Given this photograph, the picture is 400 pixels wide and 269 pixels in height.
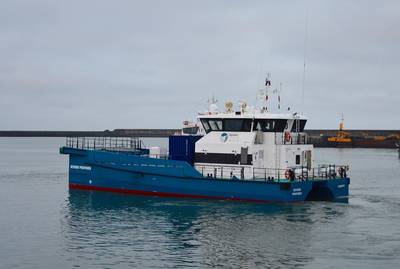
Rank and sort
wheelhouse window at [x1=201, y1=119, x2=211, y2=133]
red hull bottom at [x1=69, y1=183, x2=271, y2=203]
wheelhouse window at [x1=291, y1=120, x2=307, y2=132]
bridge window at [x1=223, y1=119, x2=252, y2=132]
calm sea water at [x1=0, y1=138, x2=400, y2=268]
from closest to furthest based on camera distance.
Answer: calm sea water at [x1=0, y1=138, x2=400, y2=268] < red hull bottom at [x1=69, y1=183, x2=271, y2=203] < bridge window at [x1=223, y1=119, x2=252, y2=132] < wheelhouse window at [x1=291, y1=120, x2=307, y2=132] < wheelhouse window at [x1=201, y1=119, x2=211, y2=133]

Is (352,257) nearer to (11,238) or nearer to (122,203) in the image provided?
(11,238)

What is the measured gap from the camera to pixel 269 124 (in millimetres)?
32125

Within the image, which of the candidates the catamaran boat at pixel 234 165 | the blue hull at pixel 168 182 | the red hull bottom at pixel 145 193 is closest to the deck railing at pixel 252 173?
the catamaran boat at pixel 234 165

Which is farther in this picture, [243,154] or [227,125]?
[227,125]

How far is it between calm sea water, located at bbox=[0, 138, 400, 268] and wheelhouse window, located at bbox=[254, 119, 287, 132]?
13.3 feet

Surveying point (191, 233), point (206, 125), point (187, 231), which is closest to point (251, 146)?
point (206, 125)

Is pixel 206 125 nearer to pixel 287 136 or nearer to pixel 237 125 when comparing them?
pixel 237 125

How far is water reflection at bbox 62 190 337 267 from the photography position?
66.6 feet

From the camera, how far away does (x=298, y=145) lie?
32.7m

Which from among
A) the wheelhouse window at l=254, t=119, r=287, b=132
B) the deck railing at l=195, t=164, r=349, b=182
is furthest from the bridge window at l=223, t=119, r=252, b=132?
the deck railing at l=195, t=164, r=349, b=182

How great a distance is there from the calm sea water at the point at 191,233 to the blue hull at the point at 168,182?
0.50 m

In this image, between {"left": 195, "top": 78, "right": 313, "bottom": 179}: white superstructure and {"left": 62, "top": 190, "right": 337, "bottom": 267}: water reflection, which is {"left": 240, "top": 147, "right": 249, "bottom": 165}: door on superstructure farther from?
{"left": 62, "top": 190, "right": 337, "bottom": 267}: water reflection

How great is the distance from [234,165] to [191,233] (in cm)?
804

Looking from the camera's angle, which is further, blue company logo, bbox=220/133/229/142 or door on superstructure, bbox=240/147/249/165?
blue company logo, bbox=220/133/229/142
